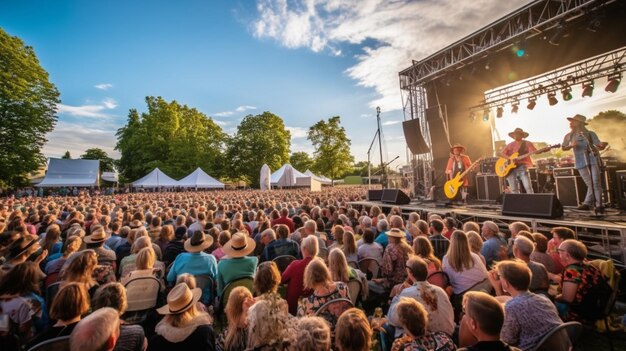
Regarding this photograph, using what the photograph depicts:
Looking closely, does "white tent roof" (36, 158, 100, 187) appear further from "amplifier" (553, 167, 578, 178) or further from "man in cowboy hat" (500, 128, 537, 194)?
"amplifier" (553, 167, 578, 178)

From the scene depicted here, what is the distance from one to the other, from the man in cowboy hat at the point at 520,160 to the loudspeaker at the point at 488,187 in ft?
3.52

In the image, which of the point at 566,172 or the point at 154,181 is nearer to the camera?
the point at 566,172

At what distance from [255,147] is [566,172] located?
37.4 metres

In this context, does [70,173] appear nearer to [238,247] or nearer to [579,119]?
[238,247]

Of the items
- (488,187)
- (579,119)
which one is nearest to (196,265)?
(579,119)

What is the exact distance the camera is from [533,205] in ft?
21.3

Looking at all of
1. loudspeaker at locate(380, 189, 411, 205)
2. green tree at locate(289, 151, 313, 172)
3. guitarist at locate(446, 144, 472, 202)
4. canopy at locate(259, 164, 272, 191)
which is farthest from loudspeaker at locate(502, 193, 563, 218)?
green tree at locate(289, 151, 313, 172)

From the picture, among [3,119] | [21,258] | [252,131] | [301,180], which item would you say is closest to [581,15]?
[21,258]

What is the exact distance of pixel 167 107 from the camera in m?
36.9

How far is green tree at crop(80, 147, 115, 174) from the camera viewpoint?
67.5m

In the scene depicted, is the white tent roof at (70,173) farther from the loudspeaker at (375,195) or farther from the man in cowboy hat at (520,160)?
the man in cowboy hat at (520,160)

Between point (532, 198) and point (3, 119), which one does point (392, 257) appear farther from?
point (3, 119)

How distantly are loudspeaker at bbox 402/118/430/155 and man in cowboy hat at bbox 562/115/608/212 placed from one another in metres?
6.36

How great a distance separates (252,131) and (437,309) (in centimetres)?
4227
